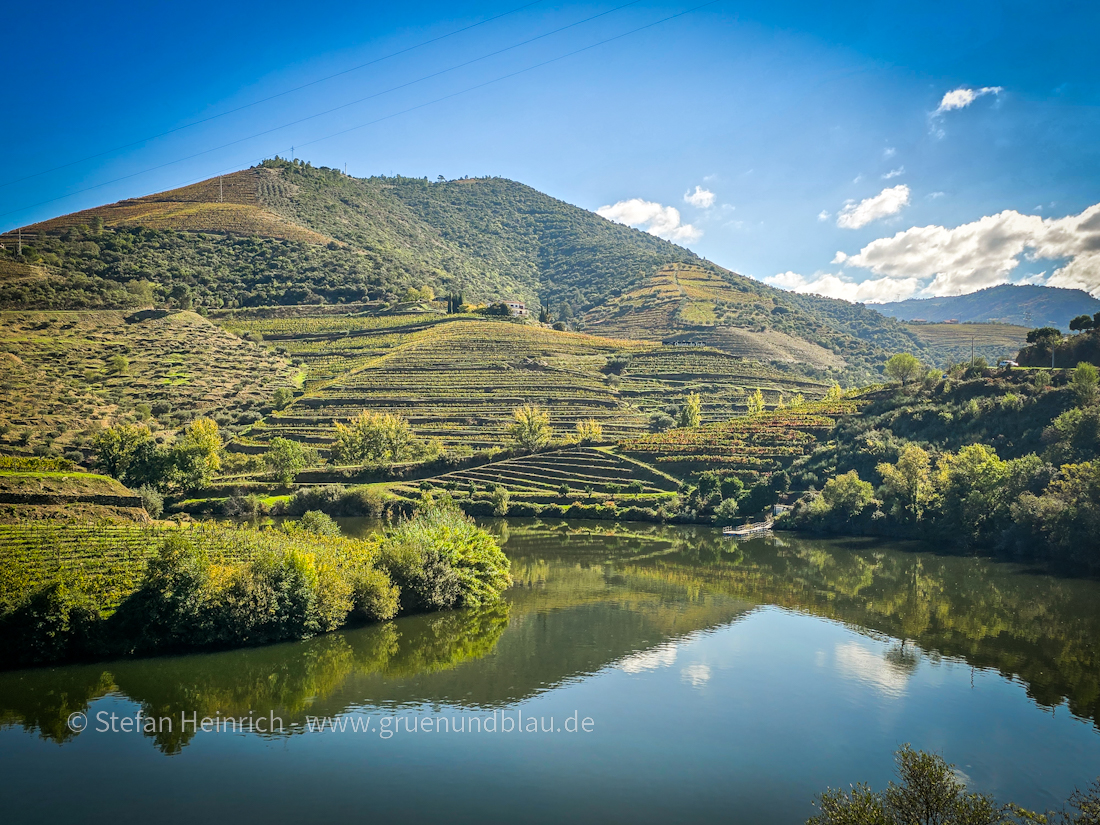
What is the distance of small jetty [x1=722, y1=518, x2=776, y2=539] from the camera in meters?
58.8

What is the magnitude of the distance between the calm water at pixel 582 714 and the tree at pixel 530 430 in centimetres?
3955

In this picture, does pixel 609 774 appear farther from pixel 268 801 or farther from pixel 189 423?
pixel 189 423

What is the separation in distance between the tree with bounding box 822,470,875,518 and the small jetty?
17.1 feet

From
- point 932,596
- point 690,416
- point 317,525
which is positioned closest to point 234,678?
point 317,525

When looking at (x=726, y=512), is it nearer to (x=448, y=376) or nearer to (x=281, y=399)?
(x=448, y=376)

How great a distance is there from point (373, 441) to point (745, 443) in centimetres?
3786

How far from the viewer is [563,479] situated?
7044 centimetres

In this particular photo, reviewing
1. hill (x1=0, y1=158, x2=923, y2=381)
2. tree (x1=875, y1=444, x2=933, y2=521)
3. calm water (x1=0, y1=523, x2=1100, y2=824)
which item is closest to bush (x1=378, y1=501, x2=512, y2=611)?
calm water (x1=0, y1=523, x2=1100, y2=824)

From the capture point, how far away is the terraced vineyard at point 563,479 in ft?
223

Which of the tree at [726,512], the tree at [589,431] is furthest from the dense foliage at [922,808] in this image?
the tree at [589,431]

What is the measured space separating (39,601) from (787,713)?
82.2 feet

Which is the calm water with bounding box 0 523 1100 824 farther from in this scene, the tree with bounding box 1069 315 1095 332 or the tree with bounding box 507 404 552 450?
the tree with bounding box 1069 315 1095 332

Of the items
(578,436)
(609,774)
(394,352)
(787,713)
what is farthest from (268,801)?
(394,352)

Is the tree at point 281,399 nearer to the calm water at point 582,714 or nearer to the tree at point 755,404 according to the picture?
the tree at point 755,404
